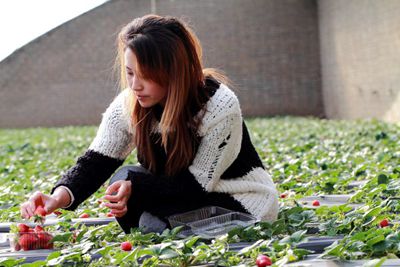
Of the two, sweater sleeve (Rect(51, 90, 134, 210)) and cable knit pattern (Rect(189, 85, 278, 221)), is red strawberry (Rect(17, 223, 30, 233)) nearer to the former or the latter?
sweater sleeve (Rect(51, 90, 134, 210))

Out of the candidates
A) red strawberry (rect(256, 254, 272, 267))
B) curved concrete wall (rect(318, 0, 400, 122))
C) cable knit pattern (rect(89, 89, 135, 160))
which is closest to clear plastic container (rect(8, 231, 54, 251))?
cable knit pattern (rect(89, 89, 135, 160))

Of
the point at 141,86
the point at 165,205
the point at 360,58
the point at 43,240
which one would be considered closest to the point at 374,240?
the point at 165,205

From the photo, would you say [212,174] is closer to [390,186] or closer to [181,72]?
[181,72]

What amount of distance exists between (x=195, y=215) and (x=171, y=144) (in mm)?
276

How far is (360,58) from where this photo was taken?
13930 mm

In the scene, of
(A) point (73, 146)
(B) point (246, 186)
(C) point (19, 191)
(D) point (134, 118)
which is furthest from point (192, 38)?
(A) point (73, 146)

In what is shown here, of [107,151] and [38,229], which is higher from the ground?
[107,151]

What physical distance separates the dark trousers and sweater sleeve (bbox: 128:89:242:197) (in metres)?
0.04

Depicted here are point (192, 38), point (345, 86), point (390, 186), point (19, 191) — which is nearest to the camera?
point (192, 38)

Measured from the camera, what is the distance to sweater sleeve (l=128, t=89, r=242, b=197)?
114 inches

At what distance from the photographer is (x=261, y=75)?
17.6 meters

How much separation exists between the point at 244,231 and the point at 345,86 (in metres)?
12.9

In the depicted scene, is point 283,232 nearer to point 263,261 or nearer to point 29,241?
point 263,261

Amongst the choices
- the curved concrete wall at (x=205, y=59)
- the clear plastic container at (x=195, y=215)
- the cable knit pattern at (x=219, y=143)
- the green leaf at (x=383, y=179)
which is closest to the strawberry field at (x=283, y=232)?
the green leaf at (x=383, y=179)
